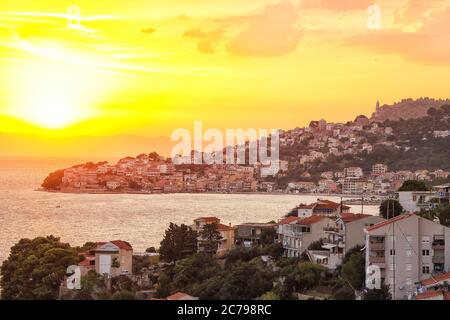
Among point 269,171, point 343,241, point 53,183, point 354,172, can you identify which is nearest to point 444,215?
point 343,241

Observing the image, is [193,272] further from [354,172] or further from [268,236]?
[354,172]

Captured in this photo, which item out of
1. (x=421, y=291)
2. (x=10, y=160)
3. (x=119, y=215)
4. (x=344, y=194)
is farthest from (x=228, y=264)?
(x=10, y=160)

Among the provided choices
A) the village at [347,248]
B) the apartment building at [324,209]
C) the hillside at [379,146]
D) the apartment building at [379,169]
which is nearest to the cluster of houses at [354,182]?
the apartment building at [379,169]

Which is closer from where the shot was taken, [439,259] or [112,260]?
[439,259]

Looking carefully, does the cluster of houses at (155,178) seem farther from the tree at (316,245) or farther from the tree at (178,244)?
the tree at (316,245)

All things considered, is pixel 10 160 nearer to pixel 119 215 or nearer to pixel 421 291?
pixel 119 215

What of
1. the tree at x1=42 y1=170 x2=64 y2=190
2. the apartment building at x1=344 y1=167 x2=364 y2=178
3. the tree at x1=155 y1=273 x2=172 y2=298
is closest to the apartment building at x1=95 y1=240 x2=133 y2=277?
the tree at x1=155 y1=273 x2=172 y2=298
